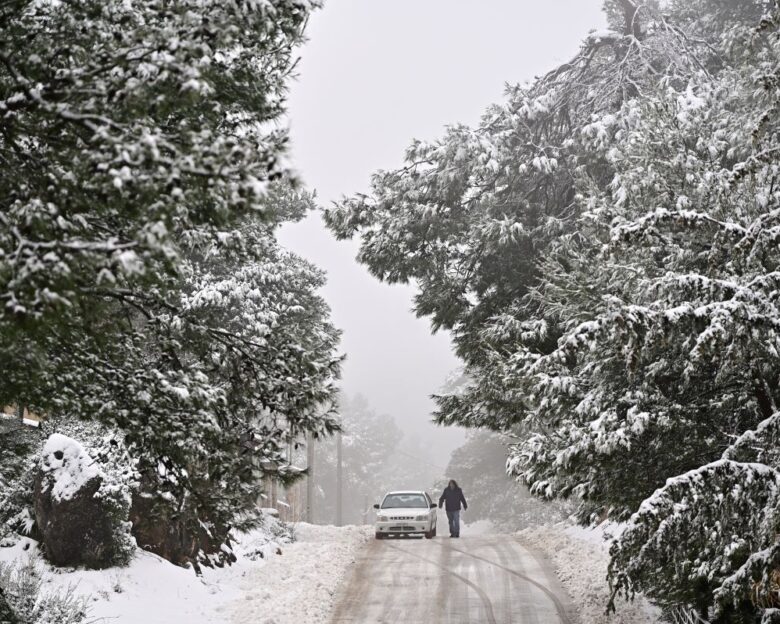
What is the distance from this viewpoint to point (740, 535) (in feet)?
22.1

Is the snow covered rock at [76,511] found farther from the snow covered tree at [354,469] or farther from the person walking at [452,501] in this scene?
the snow covered tree at [354,469]

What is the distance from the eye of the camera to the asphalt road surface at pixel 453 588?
39.0 feet

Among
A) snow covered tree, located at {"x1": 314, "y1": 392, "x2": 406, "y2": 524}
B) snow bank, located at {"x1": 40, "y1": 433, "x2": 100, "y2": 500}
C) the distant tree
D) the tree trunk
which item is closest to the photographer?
the tree trunk

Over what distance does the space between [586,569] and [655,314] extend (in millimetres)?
9450

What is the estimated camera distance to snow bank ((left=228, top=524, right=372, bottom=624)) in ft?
38.8

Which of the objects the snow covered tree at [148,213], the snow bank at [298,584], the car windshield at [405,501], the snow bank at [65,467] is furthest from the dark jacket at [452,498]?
the snow covered tree at [148,213]

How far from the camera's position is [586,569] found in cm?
1435

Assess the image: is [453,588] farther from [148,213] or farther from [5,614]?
[148,213]

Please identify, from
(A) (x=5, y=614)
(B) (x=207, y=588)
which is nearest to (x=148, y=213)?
(A) (x=5, y=614)

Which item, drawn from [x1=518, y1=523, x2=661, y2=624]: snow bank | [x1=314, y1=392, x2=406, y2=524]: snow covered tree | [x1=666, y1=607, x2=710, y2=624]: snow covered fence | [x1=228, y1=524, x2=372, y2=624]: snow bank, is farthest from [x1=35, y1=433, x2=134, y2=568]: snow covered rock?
[x1=314, y1=392, x2=406, y2=524]: snow covered tree

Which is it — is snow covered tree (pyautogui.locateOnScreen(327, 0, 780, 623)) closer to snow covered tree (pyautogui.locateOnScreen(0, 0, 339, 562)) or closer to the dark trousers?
snow covered tree (pyautogui.locateOnScreen(0, 0, 339, 562))

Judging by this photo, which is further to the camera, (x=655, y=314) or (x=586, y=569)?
(x=586, y=569)

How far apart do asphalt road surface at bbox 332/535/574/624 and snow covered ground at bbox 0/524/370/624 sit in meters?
0.61

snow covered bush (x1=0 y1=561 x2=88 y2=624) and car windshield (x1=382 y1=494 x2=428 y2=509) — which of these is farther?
car windshield (x1=382 y1=494 x2=428 y2=509)
